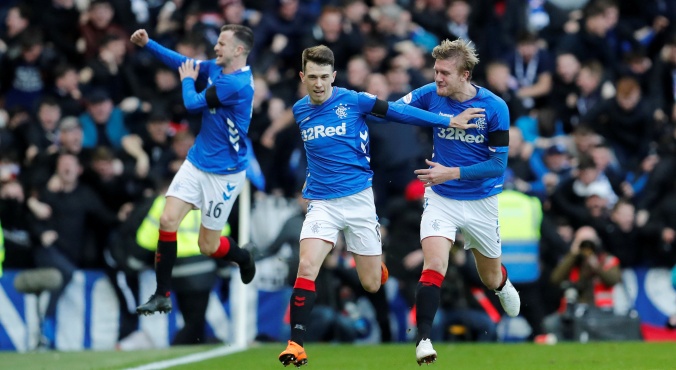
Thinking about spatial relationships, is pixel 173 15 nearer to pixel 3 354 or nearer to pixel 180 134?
pixel 180 134

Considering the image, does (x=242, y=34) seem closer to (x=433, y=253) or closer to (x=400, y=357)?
(x=433, y=253)

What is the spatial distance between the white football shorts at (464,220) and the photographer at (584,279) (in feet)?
12.8

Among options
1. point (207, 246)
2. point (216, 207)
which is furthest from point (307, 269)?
point (207, 246)

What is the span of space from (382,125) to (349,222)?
510 centimetres

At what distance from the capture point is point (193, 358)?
13570 millimetres

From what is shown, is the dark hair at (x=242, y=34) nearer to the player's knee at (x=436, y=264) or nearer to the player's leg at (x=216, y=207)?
the player's leg at (x=216, y=207)

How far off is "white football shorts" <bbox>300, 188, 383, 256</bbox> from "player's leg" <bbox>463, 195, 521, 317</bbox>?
0.81 metres

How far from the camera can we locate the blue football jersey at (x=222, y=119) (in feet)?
39.8

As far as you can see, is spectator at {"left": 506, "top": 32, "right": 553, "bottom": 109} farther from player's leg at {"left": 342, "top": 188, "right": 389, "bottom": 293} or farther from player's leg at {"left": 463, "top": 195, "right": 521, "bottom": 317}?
player's leg at {"left": 342, "top": 188, "right": 389, "bottom": 293}

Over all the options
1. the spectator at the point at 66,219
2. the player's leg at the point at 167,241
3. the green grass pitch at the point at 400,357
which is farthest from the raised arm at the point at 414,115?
the spectator at the point at 66,219

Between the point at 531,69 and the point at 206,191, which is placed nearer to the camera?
the point at 206,191

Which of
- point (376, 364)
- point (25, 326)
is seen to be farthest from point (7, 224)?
point (376, 364)

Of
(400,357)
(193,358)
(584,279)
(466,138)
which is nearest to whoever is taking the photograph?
(466,138)

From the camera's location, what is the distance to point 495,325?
15531mm
